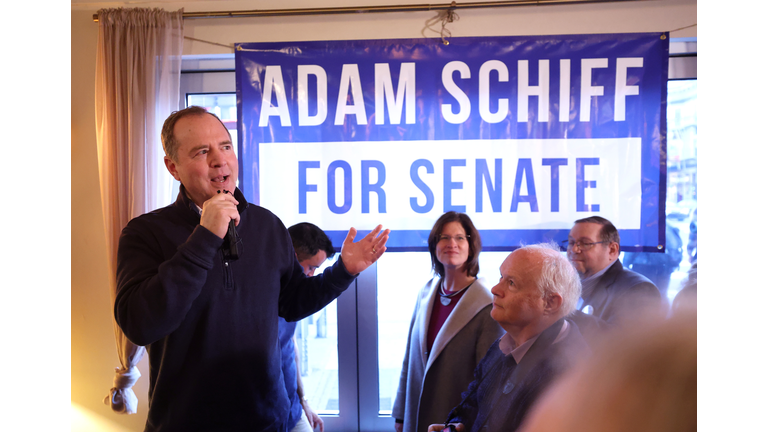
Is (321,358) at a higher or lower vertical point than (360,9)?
lower

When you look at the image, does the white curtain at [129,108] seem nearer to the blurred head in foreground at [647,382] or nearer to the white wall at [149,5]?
the white wall at [149,5]

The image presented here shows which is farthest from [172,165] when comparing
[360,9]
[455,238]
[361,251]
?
[360,9]

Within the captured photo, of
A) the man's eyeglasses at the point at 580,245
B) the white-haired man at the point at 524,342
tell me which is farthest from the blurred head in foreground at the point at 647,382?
the man's eyeglasses at the point at 580,245

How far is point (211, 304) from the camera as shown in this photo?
3.64 feet

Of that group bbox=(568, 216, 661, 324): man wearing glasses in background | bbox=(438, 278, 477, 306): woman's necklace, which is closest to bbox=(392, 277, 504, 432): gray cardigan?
bbox=(438, 278, 477, 306): woman's necklace

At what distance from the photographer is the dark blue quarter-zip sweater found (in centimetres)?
107

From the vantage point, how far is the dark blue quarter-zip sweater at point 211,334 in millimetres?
1071

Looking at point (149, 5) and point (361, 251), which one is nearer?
point (361, 251)

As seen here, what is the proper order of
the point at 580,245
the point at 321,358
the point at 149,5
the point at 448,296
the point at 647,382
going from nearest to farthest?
the point at 647,382
the point at 448,296
the point at 580,245
the point at 149,5
the point at 321,358

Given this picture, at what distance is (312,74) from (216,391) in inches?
61.3

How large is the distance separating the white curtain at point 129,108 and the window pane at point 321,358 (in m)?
0.89

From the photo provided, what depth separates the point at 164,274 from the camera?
3.08ft

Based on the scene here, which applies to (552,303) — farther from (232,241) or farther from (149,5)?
(149,5)

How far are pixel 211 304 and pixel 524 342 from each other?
867 millimetres
